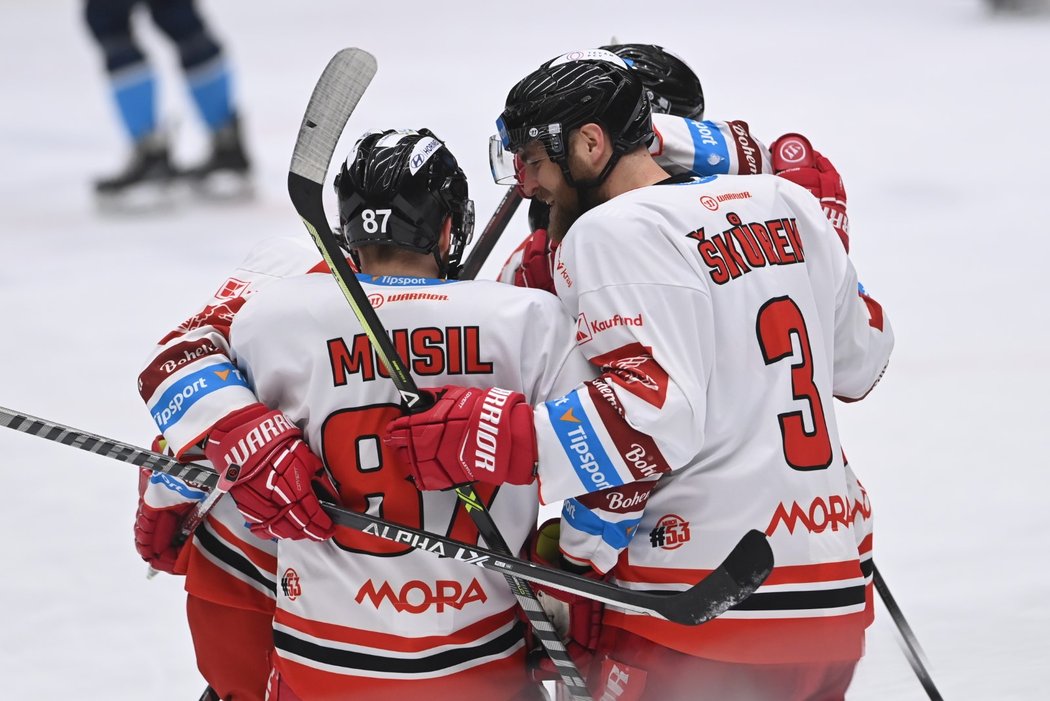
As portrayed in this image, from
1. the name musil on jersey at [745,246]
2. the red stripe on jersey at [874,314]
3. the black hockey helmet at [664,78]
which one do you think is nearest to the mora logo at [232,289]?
the name musil on jersey at [745,246]

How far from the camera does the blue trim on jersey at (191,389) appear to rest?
1757mm

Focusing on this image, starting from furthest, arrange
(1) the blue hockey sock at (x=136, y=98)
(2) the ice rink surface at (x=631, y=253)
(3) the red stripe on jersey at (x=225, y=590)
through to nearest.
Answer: (1) the blue hockey sock at (x=136, y=98)
(2) the ice rink surface at (x=631, y=253)
(3) the red stripe on jersey at (x=225, y=590)

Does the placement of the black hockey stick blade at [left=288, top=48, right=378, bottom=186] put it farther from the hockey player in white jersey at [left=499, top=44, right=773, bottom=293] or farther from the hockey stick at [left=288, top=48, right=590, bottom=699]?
the hockey player in white jersey at [left=499, top=44, right=773, bottom=293]

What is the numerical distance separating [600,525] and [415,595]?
251 millimetres

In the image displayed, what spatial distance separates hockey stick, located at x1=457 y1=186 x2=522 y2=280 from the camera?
2.28 metres

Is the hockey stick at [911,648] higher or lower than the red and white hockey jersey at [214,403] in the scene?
lower

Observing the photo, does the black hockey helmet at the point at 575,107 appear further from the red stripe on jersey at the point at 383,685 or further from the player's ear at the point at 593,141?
the red stripe on jersey at the point at 383,685

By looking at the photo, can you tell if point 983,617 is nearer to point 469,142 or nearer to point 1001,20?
point 469,142

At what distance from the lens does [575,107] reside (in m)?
1.75

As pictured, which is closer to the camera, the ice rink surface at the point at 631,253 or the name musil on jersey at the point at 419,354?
the name musil on jersey at the point at 419,354

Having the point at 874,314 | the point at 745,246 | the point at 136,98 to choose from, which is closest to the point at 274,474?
the point at 745,246

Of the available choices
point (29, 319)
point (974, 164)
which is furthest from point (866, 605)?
point (974, 164)

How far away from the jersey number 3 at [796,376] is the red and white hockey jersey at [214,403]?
0.63 metres

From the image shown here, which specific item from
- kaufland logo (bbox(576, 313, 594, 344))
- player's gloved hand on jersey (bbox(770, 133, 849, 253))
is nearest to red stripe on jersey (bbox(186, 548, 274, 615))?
kaufland logo (bbox(576, 313, 594, 344))
